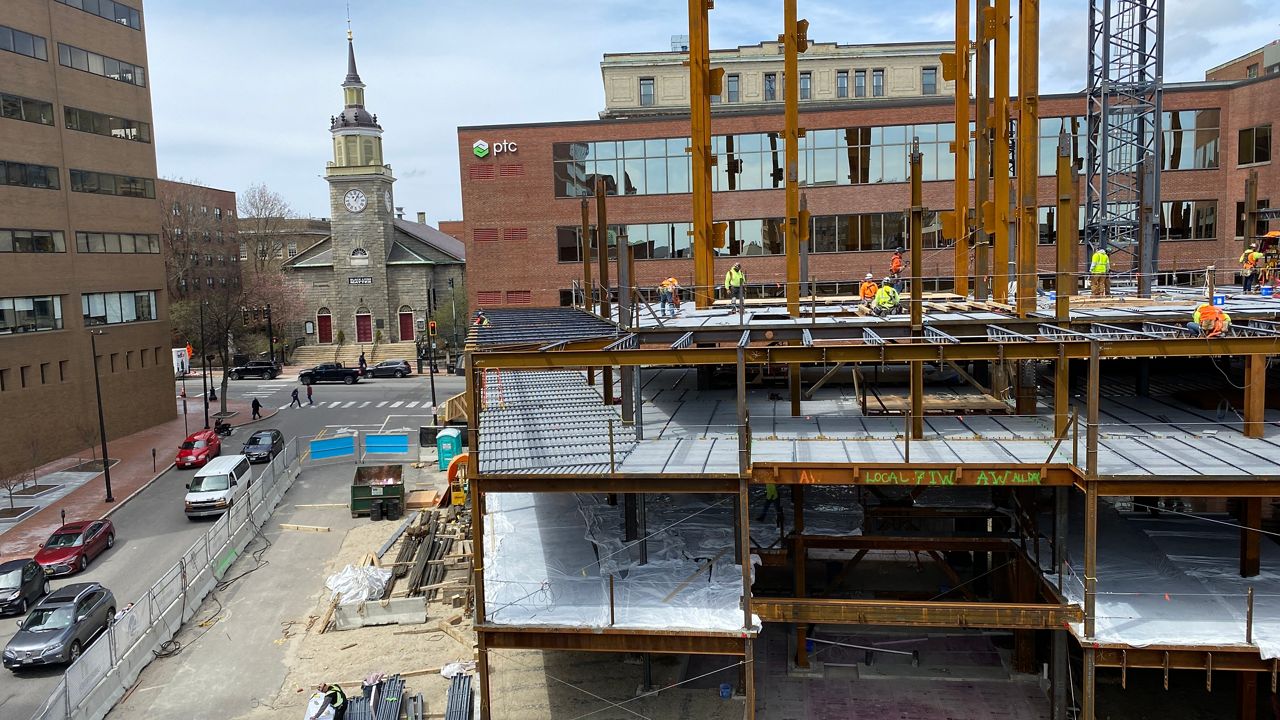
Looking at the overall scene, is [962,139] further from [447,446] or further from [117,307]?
[117,307]

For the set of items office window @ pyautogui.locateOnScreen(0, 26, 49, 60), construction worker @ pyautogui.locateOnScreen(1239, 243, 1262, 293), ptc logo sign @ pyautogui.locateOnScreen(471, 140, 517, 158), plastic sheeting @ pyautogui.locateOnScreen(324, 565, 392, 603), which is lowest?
plastic sheeting @ pyautogui.locateOnScreen(324, 565, 392, 603)

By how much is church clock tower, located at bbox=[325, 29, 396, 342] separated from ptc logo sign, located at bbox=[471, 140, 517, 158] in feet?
92.4

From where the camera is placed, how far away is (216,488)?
31.5m

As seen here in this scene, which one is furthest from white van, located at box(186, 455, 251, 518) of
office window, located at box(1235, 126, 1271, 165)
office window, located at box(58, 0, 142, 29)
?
office window, located at box(1235, 126, 1271, 165)

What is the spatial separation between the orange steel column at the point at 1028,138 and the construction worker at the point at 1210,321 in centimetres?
524

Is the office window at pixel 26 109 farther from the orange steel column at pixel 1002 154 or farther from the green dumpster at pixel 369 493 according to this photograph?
the orange steel column at pixel 1002 154

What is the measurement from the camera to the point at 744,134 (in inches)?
1822

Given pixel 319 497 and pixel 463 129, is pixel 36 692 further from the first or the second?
pixel 463 129

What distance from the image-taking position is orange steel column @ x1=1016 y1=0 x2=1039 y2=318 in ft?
71.3

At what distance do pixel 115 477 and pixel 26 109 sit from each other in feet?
58.0

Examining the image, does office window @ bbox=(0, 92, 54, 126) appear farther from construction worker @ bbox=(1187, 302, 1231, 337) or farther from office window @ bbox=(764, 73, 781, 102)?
office window @ bbox=(764, 73, 781, 102)

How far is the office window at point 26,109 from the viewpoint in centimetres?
3959

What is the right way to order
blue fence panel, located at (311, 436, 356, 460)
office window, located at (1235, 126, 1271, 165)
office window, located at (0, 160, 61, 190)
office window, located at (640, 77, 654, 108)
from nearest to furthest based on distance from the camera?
blue fence panel, located at (311, 436, 356, 460) < office window, located at (0, 160, 61, 190) < office window, located at (1235, 126, 1271, 165) < office window, located at (640, 77, 654, 108)

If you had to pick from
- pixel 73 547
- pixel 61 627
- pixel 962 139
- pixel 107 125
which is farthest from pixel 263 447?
pixel 962 139
